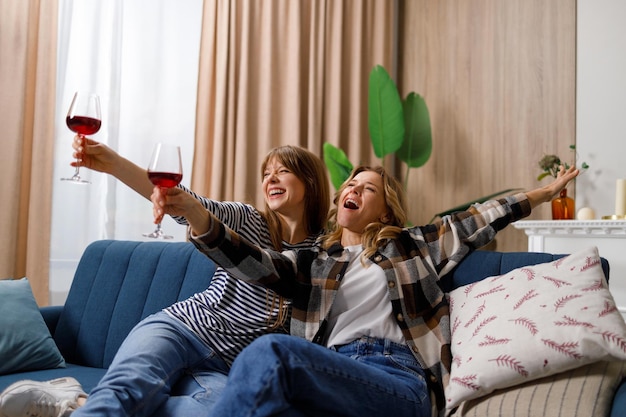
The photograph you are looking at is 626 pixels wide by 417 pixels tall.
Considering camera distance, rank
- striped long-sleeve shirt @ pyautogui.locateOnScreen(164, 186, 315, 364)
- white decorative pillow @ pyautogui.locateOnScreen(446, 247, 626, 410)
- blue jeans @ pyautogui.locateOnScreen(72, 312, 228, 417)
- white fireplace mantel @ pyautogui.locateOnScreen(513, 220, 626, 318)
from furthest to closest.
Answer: white fireplace mantel @ pyautogui.locateOnScreen(513, 220, 626, 318) < striped long-sleeve shirt @ pyautogui.locateOnScreen(164, 186, 315, 364) < blue jeans @ pyautogui.locateOnScreen(72, 312, 228, 417) < white decorative pillow @ pyautogui.locateOnScreen(446, 247, 626, 410)

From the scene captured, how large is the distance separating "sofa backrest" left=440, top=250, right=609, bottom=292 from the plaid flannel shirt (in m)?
0.05

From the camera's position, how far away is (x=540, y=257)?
187 cm

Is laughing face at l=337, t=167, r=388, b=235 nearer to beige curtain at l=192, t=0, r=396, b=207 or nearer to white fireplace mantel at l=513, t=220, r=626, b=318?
white fireplace mantel at l=513, t=220, r=626, b=318

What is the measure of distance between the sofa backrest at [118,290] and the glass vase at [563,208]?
2.08 metres

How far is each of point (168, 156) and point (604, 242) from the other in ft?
8.38

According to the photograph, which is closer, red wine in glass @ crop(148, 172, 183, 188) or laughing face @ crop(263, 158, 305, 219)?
red wine in glass @ crop(148, 172, 183, 188)

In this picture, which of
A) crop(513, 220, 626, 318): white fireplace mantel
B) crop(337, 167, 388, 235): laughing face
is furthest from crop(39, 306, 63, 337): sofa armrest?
crop(513, 220, 626, 318): white fireplace mantel

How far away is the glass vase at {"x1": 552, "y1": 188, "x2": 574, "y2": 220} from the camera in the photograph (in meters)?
3.48

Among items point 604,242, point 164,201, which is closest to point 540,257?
point 164,201

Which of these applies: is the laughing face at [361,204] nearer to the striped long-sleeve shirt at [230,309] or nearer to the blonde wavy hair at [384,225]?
the blonde wavy hair at [384,225]

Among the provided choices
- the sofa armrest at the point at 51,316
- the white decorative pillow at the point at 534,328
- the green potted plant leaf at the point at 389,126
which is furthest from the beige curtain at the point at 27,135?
A: the white decorative pillow at the point at 534,328

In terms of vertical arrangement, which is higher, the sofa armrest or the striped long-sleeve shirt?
the striped long-sleeve shirt

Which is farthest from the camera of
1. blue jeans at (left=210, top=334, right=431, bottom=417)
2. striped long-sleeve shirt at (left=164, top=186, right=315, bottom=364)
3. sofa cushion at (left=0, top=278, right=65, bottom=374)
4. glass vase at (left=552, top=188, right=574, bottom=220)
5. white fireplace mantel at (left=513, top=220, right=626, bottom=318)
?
glass vase at (left=552, top=188, right=574, bottom=220)

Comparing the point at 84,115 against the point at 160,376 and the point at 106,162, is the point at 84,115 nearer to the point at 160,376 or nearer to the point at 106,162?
the point at 106,162
